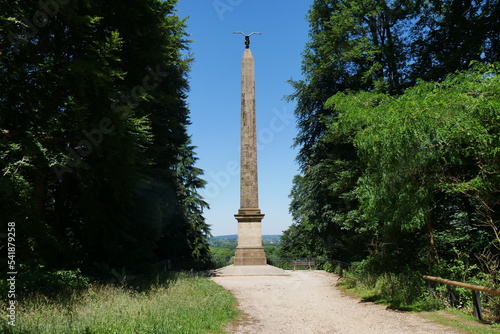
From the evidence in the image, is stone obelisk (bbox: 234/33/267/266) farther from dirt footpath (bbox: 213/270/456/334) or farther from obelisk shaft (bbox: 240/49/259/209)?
dirt footpath (bbox: 213/270/456/334)

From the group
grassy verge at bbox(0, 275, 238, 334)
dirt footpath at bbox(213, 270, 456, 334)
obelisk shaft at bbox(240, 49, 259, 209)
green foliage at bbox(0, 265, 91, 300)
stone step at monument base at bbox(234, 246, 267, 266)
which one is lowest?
dirt footpath at bbox(213, 270, 456, 334)

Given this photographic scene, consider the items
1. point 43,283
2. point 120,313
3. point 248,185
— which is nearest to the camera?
point 120,313

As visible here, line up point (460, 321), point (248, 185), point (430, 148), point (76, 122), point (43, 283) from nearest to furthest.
→ 1. point (460, 321)
2. point (43, 283)
3. point (430, 148)
4. point (76, 122)
5. point (248, 185)

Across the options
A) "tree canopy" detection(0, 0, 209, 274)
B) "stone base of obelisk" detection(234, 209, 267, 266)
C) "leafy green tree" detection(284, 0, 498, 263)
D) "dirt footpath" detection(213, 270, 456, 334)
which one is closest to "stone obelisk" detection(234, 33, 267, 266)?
"stone base of obelisk" detection(234, 209, 267, 266)

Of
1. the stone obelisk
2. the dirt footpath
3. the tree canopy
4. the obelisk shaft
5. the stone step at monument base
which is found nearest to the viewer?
the dirt footpath

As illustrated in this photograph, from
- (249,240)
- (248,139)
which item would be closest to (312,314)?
(249,240)

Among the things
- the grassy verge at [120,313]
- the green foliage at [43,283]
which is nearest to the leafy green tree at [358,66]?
the grassy verge at [120,313]

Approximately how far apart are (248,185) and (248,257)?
4.04m

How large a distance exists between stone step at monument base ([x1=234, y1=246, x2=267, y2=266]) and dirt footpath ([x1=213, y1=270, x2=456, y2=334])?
4731 mm

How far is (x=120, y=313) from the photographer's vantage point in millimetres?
6816

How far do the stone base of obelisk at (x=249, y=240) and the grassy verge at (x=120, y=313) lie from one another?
851 cm

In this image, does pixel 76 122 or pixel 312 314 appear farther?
pixel 76 122

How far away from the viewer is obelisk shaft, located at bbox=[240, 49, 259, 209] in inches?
752

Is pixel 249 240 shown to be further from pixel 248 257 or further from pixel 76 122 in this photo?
pixel 76 122
